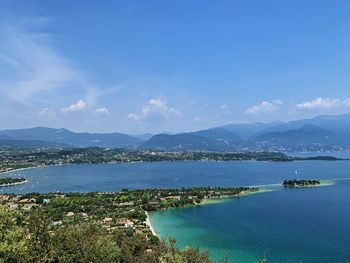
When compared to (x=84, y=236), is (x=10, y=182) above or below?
below

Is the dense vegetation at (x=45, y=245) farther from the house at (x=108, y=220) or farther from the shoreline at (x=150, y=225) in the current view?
the house at (x=108, y=220)

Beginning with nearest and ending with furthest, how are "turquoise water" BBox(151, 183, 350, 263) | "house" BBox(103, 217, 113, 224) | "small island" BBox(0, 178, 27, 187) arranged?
"turquoise water" BBox(151, 183, 350, 263) → "house" BBox(103, 217, 113, 224) → "small island" BBox(0, 178, 27, 187)

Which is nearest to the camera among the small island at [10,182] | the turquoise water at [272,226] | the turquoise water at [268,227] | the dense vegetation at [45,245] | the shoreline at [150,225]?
the dense vegetation at [45,245]

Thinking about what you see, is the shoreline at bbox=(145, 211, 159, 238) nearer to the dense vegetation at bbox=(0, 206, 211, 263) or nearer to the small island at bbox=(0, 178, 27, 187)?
the dense vegetation at bbox=(0, 206, 211, 263)

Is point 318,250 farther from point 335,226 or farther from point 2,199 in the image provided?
point 2,199

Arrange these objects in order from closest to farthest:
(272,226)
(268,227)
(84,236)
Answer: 1. (84,236)
2. (268,227)
3. (272,226)

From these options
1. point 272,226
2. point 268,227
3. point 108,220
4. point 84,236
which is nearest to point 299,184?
point 272,226

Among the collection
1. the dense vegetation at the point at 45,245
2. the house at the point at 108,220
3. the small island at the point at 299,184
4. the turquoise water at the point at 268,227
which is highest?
the dense vegetation at the point at 45,245

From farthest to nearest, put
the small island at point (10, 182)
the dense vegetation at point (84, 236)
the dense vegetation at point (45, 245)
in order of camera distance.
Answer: the small island at point (10, 182)
the dense vegetation at point (84, 236)
the dense vegetation at point (45, 245)

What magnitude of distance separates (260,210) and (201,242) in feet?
72.5

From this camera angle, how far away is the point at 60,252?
19203mm

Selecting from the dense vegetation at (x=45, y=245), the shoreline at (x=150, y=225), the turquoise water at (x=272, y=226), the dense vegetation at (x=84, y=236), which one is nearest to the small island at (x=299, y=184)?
the turquoise water at (x=272, y=226)

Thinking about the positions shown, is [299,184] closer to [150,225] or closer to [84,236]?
[150,225]

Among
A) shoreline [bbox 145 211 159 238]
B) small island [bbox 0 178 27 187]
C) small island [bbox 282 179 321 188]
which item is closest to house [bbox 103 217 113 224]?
shoreline [bbox 145 211 159 238]
